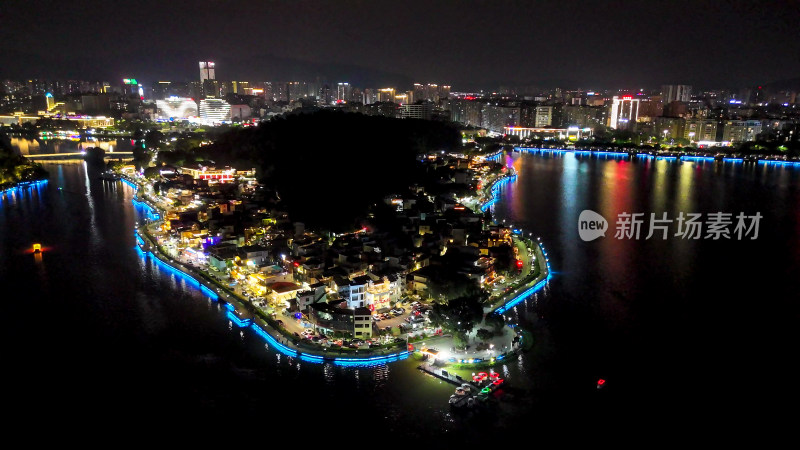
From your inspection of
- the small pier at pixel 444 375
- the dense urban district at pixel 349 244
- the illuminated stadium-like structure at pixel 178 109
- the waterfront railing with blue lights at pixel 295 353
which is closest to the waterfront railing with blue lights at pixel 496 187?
the dense urban district at pixel 349 244

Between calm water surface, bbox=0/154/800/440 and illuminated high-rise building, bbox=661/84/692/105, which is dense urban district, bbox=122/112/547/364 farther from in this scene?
illuminated high-rise building, bbox=661/84/692/105

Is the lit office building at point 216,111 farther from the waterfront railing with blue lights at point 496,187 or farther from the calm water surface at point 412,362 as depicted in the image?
the calm water surface at point 412,362

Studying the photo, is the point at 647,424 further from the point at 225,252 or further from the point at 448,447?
the point at 225,252

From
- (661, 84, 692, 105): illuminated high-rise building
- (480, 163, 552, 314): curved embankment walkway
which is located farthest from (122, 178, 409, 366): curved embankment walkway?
(661, 84, 692, 105): illuminated high-rise building

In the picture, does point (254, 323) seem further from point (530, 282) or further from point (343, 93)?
point (343, 93)

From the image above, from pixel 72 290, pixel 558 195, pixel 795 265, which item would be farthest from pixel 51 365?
pixel 558 195
